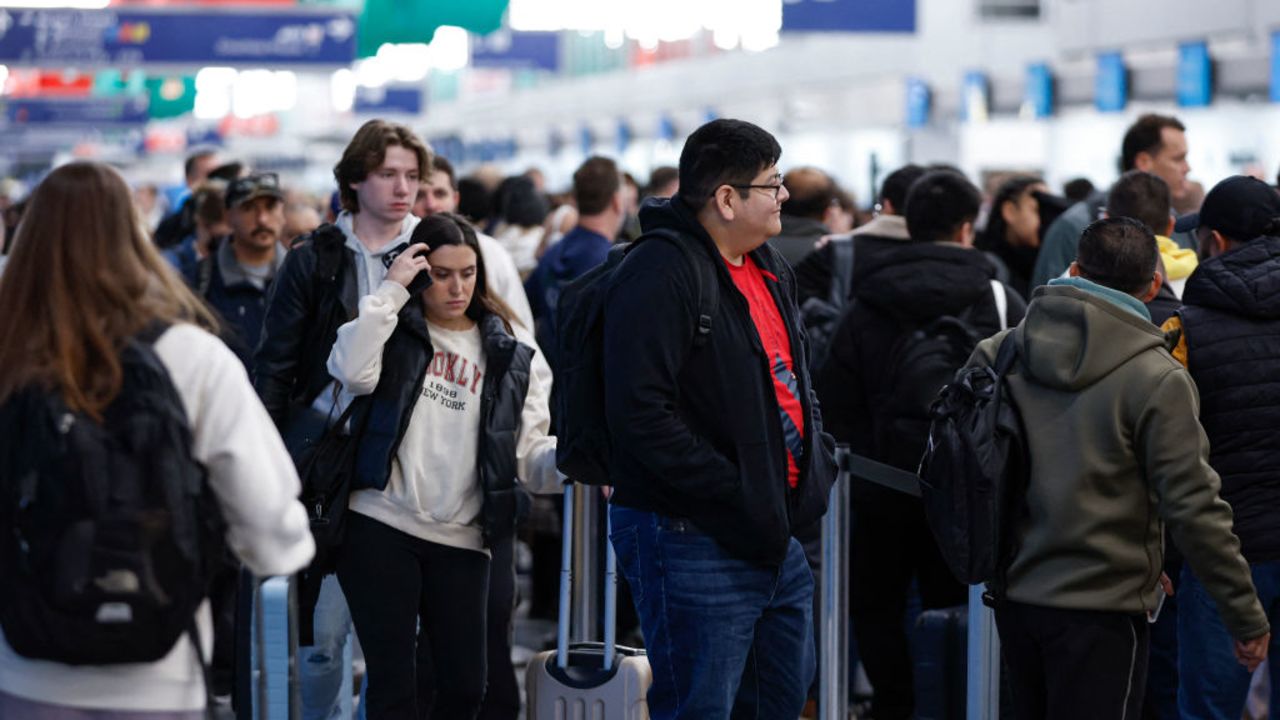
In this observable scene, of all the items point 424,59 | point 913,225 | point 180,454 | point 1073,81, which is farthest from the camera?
point 424,59

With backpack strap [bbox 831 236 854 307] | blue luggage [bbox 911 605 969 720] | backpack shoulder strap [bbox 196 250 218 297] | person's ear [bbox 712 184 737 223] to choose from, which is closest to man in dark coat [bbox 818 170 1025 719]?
backpack strap [bbox 831 236 854 307]

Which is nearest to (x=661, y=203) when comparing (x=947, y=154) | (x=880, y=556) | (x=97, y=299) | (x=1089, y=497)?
(x=1089, y=497)

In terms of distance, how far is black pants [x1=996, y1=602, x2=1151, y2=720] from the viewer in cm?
418

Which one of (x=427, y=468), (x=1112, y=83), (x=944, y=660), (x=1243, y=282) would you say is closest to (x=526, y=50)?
(x=1112, y=83)

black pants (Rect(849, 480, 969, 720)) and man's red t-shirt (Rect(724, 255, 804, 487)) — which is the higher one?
man's red t-shirt (Rect(724, 255, 804, 487))

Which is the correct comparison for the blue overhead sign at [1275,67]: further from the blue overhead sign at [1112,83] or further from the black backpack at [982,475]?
the black backpack at [982,475]

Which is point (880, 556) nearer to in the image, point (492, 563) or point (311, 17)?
Result: point (492, 563)

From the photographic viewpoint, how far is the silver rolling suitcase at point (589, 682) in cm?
496

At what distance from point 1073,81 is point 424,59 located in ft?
92.7

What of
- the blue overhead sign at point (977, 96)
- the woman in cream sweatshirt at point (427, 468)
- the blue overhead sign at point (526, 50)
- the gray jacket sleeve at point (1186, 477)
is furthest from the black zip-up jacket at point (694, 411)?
the blue overhead sign at point (526, 50)

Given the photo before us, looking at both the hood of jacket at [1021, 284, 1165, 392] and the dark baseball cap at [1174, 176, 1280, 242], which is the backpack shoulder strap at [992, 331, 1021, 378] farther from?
the dark baseball cap at [1174, 176, 1280, 242]

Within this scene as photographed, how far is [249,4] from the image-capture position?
74.2ft

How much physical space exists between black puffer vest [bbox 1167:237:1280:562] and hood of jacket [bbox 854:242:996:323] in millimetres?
1134

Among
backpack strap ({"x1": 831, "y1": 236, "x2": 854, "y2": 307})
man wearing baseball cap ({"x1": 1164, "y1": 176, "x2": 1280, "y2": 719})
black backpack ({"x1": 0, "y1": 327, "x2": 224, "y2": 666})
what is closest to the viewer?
black backpack ({"x1": 0, "y1": 327, "x2": 224, "y2": 666})
